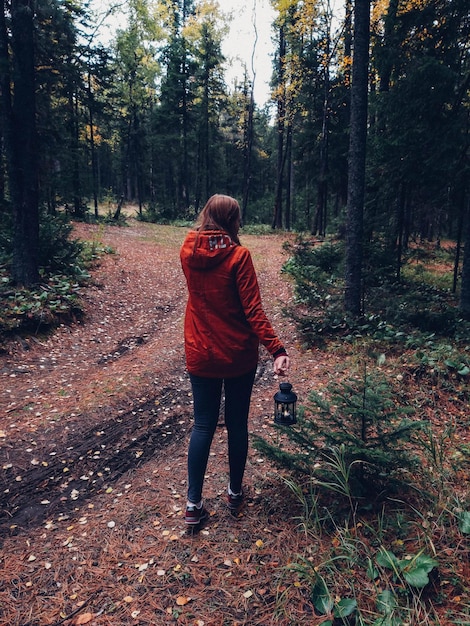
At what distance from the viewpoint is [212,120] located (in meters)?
32.0

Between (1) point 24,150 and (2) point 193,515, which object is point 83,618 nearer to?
(2) point 193,515

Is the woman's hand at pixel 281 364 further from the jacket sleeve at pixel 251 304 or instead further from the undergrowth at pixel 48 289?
the undergrowth at pixel 48 289

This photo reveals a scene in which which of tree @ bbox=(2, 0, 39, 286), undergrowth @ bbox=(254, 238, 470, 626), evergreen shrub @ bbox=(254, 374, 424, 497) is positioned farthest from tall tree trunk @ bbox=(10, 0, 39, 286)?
evergreen shrub @ bbox=(254, 374, 424, 497)

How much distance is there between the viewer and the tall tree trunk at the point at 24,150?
7895 millimetres

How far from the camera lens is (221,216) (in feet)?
9.14

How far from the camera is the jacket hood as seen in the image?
8.85 ft

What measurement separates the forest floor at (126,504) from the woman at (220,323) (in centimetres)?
46

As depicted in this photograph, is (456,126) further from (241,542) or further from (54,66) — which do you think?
(54,66)

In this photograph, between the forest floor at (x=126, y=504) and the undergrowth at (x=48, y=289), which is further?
the undergrowth at (x=48, y=289)

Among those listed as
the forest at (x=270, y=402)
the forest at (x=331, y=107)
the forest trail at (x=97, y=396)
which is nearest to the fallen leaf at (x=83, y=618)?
the forest at (x=270, y=402)

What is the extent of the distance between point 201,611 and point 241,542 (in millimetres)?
574

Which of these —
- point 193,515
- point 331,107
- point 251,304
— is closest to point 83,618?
point 193,515

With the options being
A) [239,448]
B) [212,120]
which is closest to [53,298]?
[239,448]

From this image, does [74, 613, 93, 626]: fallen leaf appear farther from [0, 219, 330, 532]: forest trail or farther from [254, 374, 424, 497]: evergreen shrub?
[254, 374, 424, 497]: evergreen shrub
